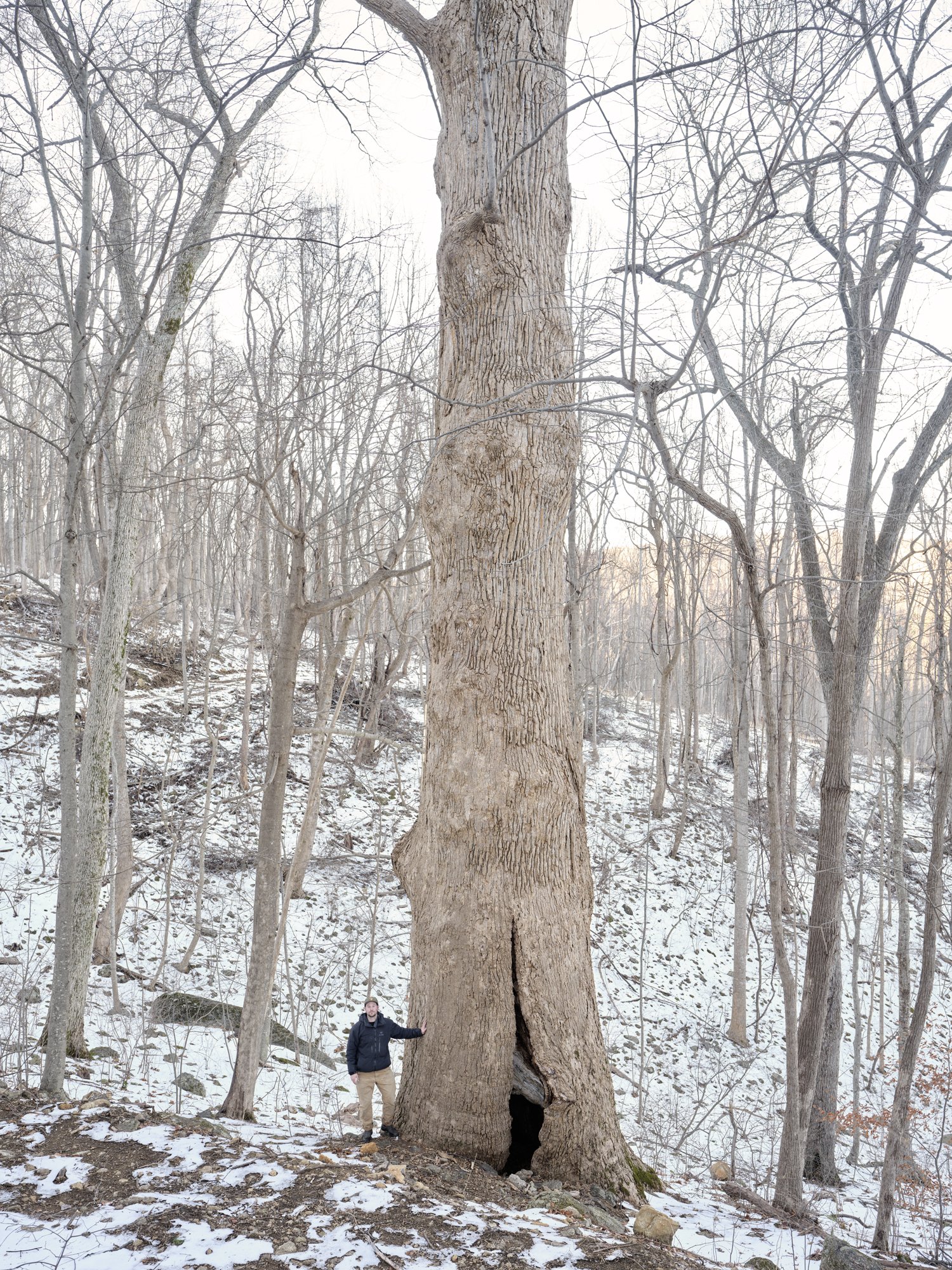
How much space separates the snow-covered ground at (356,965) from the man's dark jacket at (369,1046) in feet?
1.63

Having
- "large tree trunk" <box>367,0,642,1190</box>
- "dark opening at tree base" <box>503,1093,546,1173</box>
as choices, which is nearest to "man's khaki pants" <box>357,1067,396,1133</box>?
"large tree trunk" <box>367,0,642,1190</box>

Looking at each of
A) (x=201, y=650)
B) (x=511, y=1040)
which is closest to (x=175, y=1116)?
(x=511, y=1040)

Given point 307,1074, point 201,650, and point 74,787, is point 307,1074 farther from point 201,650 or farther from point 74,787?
point 201,650

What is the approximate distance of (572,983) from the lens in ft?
13.3

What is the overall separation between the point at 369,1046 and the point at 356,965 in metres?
5.71

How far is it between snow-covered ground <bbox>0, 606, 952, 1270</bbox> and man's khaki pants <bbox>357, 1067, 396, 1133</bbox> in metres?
0.37

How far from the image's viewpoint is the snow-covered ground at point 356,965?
6121 millimetres

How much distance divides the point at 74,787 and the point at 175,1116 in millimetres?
1832

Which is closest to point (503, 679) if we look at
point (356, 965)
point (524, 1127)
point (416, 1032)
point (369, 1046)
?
point (416, 1032)

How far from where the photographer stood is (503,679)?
408 cm

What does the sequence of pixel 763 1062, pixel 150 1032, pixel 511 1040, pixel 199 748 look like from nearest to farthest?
pixel 511 1040 < pixel 150 1032 < pixel 763 1062 < pixel 199 748

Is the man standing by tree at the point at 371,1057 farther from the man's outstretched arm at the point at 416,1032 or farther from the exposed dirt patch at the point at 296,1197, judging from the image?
the exposed dirt patch at the point at 296,1197

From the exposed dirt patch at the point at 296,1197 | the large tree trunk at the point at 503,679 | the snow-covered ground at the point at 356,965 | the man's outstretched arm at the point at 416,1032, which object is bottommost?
the snow-covered ground at the point at 356,965

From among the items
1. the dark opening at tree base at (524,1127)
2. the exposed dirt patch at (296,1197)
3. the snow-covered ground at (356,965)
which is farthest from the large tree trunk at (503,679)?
the snow-covered ground at (356,965)
